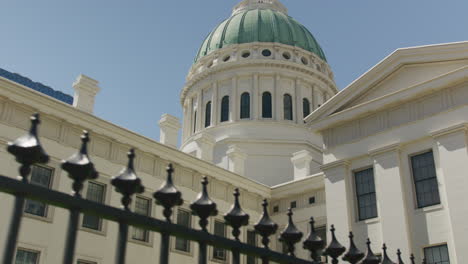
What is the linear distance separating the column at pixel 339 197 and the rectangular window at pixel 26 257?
1258 centimetres

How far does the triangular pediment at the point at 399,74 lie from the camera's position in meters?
22.0

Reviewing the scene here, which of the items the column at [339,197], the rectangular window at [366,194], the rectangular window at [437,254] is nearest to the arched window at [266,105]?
the column at [339,197]

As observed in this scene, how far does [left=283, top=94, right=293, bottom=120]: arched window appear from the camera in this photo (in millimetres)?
45934

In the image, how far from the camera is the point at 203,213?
350 centimetres

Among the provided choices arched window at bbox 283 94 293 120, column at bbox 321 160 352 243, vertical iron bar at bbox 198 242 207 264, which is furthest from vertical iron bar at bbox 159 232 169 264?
arched window at bbox 283 94 293 120

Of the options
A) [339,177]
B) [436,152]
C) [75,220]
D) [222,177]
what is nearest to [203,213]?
[75,220]

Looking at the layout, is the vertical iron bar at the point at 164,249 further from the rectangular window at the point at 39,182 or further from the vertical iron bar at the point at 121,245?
the rectangular window at the point at 39,182

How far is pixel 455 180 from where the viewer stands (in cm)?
2044

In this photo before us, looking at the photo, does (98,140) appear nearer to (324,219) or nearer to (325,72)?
(324,219)

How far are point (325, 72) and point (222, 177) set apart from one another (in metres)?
25.0

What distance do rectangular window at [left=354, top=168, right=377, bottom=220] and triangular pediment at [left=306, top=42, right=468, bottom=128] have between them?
3.10 meters

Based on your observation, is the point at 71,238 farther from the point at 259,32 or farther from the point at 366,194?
the point at 259,32

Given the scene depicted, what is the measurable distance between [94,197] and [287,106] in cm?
2492

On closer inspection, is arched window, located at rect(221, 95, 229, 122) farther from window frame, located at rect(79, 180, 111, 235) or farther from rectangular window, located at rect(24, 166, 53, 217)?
rectangular window, located at rect(24, 166, 53, 217)
